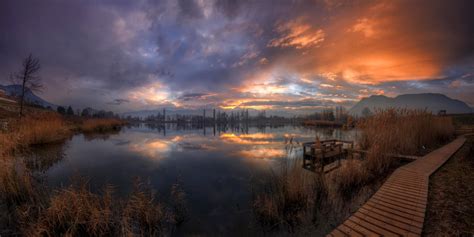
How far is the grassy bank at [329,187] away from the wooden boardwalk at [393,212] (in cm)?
73

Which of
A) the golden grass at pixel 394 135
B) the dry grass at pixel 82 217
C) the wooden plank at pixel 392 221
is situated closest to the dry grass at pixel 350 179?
the golden grass at pixel 394 135

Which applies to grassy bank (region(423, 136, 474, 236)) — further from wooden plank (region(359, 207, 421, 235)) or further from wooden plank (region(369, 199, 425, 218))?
wooden plank (region(359, 207, 421, 235))

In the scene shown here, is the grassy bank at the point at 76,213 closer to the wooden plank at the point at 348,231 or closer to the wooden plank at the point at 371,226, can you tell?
the wooden plank at the point at 348,231

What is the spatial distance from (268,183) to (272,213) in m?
2.42

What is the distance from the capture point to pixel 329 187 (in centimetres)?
592

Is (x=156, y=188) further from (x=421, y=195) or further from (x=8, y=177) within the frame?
(x=421, y=195)

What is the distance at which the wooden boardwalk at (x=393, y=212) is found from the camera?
10.6 feet

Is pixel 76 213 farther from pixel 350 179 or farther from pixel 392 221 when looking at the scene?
pixel 350 179

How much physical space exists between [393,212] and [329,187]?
6.97ft

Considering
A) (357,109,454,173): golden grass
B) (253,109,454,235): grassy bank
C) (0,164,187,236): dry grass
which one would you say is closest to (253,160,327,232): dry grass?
(253,109,454,235): grassy bank

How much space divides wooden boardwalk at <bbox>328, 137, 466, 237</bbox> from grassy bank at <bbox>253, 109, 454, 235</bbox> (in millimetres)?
731

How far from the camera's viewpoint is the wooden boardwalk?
3.22 meters

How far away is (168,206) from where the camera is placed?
5.35 metres

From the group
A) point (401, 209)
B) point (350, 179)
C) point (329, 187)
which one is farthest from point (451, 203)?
point (329, 187)
